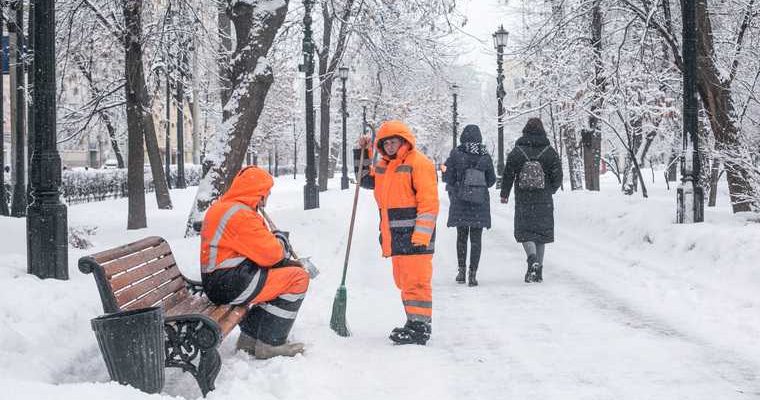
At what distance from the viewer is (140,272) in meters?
5.03

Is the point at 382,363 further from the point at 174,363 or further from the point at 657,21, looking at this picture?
the point at 657,21

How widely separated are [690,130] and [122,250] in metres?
8.73

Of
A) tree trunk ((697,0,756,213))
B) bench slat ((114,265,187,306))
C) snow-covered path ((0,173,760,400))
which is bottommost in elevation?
snow-covered path ((0,173,760,400))

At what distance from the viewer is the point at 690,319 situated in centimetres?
682

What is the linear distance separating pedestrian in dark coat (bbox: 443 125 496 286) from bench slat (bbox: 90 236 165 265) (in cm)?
421

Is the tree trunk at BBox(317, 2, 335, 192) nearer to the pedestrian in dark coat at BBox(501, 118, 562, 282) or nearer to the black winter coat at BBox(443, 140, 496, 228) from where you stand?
the pedestrian in dark coat at BBox(501, 118, 562, 282)

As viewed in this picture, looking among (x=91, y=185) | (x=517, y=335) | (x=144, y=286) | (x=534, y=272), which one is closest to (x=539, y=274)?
(x=534, y=272)

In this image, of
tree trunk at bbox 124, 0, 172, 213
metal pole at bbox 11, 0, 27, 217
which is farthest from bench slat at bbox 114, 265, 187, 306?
metal pole at bbox 11, 0, 27, 217

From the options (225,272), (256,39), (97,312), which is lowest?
(97,312)

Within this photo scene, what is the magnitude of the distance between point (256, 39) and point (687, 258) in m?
7.24

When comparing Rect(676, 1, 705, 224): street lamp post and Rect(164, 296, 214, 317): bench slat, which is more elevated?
Rect(676, 1, 705, 224): street lamp post

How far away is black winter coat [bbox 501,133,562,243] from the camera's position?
30.1 ft

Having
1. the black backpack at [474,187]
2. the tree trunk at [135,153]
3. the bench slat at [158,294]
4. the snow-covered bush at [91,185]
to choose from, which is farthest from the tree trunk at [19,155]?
the bench slat at [158,294]

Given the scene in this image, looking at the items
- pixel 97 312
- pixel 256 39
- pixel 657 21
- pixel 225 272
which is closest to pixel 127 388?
pixel 225 272
